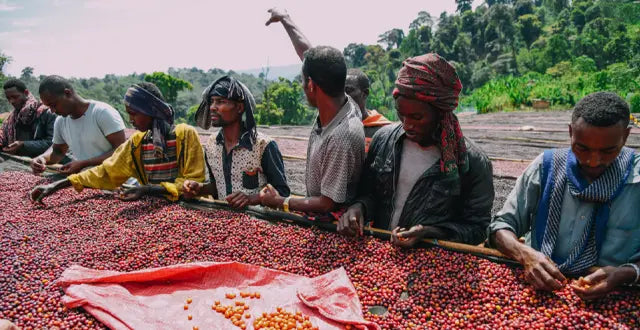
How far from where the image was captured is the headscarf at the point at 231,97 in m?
3.04

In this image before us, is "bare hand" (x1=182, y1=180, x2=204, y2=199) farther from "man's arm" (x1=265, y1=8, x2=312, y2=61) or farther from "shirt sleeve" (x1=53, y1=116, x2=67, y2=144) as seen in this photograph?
"shirt sleeve" (x1=53, y1=116, x2=67, y2=144)

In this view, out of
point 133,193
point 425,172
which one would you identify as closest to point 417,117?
point 425,172

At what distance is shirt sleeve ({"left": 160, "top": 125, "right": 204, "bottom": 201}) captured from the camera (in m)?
3.33

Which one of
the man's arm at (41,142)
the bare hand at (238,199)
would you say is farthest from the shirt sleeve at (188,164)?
the man's arm at (41,142)

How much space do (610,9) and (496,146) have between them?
46.5 metres

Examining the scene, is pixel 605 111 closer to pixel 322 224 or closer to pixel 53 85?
pixel 322 224

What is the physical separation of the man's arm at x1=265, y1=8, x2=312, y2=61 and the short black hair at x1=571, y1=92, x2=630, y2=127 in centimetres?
274

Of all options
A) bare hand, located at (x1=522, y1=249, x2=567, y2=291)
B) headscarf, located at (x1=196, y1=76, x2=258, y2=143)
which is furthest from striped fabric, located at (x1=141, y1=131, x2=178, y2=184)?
bare hand, located at (x1=522, y1=249, x2=567, y2=291)

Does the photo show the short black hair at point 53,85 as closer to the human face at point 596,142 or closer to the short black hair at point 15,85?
the short black hair at point 15,85

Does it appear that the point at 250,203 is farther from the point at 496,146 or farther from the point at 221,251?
the point at 496,146

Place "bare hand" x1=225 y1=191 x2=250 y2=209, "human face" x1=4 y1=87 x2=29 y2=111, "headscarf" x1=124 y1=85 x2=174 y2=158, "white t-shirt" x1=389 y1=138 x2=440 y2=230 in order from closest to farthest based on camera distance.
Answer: "white t-shirt" x1=389 y1=138 x2=440 y2=230
"bare hand" x1=225 y1=191 x2=250 y2=209
"headscarf" x1=124 y1=85 x2=174 y2=158
"human face" x1=4 y1=87 x2=29 y2=111

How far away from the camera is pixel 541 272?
6.11ft

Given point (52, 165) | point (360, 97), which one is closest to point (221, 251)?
point (360, 97)

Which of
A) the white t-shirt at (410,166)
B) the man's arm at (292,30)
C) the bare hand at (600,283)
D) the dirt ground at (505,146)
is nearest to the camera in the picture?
the bare hand at (600,283)
